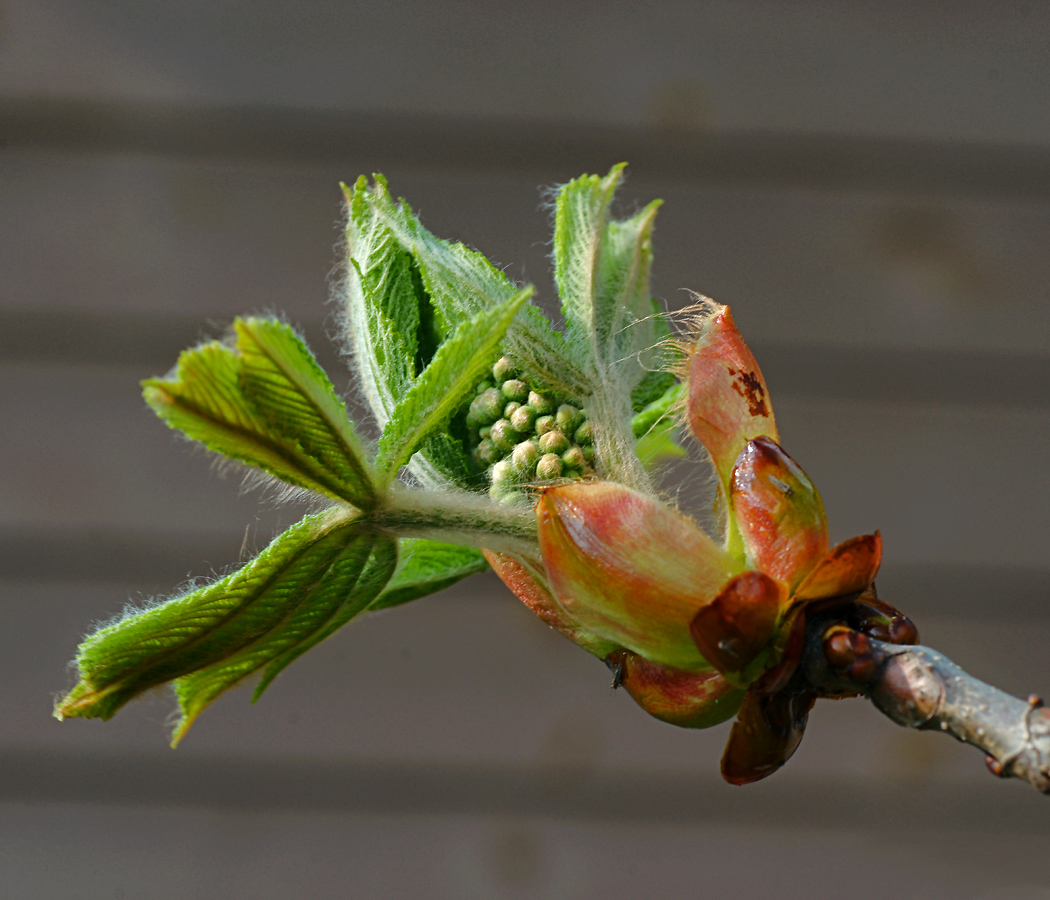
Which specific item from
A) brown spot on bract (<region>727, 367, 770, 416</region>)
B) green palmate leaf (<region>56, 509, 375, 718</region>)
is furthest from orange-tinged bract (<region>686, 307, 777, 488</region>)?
green palmate leaf (<region>56, 509, 375, 718</region>)

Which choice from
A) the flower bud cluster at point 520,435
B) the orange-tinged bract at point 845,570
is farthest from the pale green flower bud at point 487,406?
the orange-tinged bract at point 845,570

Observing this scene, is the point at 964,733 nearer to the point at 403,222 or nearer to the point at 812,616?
the point at 812,616

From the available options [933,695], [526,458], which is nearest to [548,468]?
[526,458]

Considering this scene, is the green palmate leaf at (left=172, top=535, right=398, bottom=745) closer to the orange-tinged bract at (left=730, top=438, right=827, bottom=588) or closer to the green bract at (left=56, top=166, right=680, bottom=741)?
the green bract at (left=56, top=166, right=680, bottom=741)

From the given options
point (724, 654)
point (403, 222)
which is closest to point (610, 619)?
point (724, 654)

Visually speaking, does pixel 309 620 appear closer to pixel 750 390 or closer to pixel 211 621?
pixel 211 621
